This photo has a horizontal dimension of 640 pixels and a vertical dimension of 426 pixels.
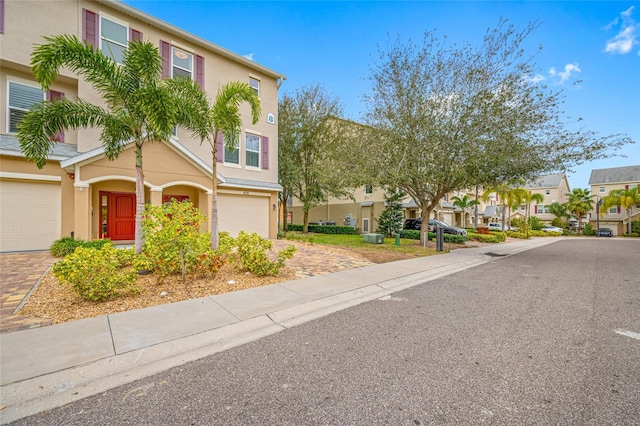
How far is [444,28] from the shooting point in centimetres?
1190

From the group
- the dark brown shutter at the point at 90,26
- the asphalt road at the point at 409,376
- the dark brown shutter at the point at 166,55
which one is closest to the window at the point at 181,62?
the dark brown shutter at the point at 166,55

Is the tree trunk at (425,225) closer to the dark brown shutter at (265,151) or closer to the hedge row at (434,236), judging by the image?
the hedge row at (434,236)

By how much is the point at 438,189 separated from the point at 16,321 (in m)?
15.5

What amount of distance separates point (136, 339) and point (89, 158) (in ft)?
30.9

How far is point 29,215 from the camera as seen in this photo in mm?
9953

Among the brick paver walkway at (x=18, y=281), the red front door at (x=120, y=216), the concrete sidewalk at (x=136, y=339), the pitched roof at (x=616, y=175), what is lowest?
the concrete sidewalk at (x=136, y=339)

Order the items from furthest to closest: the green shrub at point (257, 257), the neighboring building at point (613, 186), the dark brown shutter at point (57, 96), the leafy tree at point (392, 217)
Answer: the neighboring building at point (613, 186)
the leafy tree at point (392, 217)
the dark brown shutter at point (57, 96)
the green shrub at point (257, 257)

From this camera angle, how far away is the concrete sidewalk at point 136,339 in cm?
277

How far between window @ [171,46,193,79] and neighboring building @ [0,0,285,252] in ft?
0.15

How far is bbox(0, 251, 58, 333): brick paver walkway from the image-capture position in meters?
4.11

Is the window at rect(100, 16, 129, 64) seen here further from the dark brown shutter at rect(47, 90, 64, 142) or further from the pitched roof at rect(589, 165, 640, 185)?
the pitched roof at rect(589, 165, 640, 185)

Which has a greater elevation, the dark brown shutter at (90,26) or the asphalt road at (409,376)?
the dark brown shutter at (90,26)

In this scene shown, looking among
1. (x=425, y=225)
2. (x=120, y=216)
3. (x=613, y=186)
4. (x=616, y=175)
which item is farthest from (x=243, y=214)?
(x=616, y=175)

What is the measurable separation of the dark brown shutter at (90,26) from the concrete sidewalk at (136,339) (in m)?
12.4
